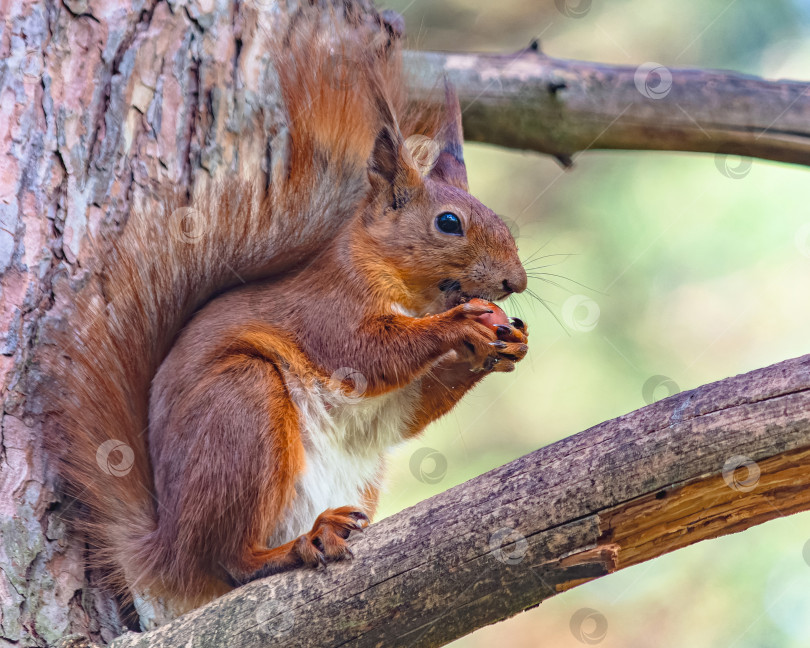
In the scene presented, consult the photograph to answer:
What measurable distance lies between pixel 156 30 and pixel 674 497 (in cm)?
190

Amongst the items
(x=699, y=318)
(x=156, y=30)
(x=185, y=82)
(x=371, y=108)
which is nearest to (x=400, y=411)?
(x=371, y=108)

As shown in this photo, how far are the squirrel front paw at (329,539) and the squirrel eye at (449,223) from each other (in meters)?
0.82

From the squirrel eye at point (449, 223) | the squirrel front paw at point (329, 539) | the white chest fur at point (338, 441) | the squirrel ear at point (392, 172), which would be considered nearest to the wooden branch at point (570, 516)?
the squirrel front paw at point (329, 539)

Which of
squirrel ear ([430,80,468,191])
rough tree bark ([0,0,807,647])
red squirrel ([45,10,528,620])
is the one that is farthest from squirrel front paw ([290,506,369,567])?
squirrel ear ([430,80,468,191])

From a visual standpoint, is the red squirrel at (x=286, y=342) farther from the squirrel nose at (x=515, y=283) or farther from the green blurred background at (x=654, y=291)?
the green blurred background at (x=654, y=291)

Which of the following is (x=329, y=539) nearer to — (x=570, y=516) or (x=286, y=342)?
(x=570, y=516)

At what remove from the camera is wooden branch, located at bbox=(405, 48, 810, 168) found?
2.46 metres

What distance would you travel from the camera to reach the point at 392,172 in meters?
2.17

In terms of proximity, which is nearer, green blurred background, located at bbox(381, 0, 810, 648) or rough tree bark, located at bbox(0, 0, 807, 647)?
rough tree bark, located at bbox(0, 0, 807, 647)

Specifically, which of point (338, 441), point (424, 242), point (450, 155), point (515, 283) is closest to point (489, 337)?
point (515, 283)

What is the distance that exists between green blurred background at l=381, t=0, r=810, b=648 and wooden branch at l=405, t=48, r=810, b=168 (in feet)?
3.41

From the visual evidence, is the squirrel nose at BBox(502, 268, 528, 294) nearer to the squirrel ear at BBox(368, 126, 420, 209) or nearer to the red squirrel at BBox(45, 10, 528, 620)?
the red squirrel at BBox(45, 10, 528, 620)

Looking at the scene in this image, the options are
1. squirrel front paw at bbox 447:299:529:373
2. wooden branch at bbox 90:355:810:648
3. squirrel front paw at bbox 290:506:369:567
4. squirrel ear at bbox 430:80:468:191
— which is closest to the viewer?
wooden branch at bbox 90:355:810:648

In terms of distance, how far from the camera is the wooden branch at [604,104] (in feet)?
8.05
